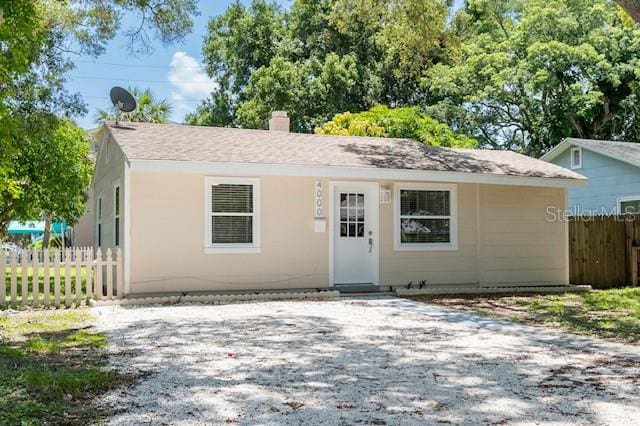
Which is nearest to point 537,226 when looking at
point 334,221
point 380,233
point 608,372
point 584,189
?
point 380,233

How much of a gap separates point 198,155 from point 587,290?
9.12 metres

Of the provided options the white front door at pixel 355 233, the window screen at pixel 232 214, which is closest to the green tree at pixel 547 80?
the white front door at pixel 355 233

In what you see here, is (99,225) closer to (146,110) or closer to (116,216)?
(116,216)

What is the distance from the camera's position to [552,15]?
2809 cm

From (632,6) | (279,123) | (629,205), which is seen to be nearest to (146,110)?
(279,123)

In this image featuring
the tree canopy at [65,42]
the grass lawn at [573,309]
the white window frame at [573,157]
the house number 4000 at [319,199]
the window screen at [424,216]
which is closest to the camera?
the grass lawn at [573,309]

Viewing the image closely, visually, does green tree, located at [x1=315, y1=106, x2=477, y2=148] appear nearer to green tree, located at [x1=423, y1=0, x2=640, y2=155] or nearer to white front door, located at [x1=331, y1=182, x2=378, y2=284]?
green tree, located at [x1=423, y1=0, x2=640, y2=155]

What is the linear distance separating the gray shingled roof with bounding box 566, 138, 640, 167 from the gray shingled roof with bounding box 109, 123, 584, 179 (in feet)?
12.8

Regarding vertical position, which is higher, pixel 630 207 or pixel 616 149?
pixel 616 149

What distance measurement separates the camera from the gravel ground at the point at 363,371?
4.18m

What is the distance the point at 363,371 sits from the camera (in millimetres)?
5488

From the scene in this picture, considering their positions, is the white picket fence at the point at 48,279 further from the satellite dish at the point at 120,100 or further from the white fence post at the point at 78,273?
the satellite dish at the point at 120,100

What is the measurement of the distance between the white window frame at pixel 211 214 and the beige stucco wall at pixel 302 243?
0.09 m

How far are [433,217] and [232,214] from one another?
4.33m
